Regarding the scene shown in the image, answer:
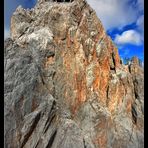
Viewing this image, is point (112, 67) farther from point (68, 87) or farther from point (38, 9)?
point (38, 9)

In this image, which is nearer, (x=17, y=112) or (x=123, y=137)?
(x=17, y=112)

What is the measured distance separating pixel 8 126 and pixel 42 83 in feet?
20.2

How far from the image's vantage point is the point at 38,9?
3869cm

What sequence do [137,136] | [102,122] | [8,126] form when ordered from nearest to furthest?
[8,126]
[102,122]
[137,136]

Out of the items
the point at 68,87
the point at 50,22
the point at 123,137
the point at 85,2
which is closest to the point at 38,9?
the point at 50,22

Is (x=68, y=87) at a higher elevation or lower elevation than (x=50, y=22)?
lower

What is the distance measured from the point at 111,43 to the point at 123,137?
1332cm

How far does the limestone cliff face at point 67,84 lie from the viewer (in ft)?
91.5

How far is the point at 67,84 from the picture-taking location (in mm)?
35000

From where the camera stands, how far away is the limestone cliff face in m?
27.9

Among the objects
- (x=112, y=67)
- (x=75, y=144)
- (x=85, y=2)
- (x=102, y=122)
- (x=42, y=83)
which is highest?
(x=85, y=2)

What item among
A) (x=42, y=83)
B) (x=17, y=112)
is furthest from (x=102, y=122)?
(x=17, y=112)

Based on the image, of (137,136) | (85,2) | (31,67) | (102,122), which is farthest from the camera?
(85,2)

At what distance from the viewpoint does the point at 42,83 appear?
30.3m
